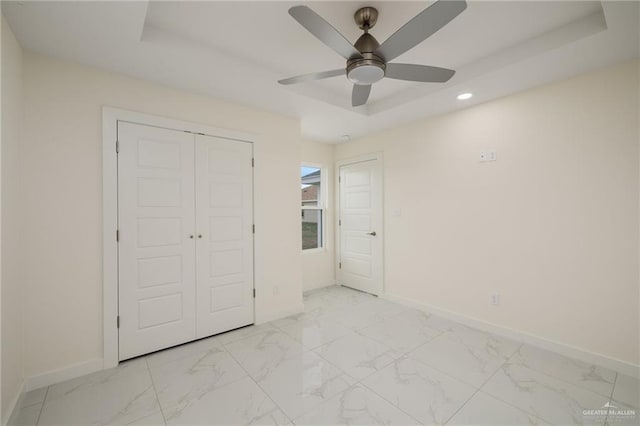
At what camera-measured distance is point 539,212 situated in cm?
256

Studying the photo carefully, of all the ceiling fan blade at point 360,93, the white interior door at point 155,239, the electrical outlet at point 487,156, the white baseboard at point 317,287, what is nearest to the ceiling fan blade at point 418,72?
the ceiling fan blade at point 360,93

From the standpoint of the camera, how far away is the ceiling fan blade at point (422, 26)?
123cm

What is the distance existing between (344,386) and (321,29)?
2308 mm

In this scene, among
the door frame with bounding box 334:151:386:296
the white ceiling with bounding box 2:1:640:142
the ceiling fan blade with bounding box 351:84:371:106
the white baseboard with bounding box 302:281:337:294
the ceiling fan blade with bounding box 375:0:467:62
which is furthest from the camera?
the white baseboard with bounding box 302:281:337:294

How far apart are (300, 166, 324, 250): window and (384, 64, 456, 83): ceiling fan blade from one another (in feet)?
9.35

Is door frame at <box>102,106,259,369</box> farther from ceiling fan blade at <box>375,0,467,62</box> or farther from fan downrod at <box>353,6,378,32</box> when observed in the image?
ceiling fan blade at <box>375,0,467,62</box>

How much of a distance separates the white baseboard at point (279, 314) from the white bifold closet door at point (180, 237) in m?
0.12

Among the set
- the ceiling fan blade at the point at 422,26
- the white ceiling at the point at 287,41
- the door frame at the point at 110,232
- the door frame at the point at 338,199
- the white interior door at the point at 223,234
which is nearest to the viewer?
the ceiling fan blade at the point at 422,26

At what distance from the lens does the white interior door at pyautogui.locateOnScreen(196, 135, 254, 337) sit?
2.73 m

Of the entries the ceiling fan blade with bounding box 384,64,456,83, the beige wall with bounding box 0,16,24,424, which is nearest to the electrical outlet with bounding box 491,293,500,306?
the ceiling fan blade with bounding box 384,64,456,83

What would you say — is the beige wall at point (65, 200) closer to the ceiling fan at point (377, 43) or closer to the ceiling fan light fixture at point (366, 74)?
the ceiling fan at point (377, 43)

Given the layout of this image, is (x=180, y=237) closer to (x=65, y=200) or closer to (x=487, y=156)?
(x=65, y=200)

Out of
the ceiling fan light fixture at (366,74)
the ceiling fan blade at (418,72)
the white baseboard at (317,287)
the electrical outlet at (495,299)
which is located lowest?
the white baseboard at (317,287)

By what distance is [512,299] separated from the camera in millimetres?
2746
